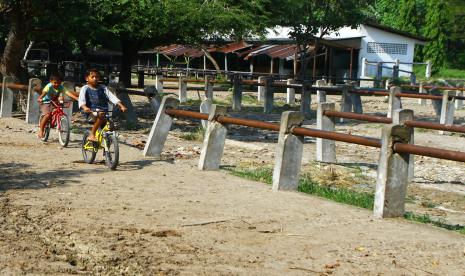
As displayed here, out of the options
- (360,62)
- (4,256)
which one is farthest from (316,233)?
(360,62)

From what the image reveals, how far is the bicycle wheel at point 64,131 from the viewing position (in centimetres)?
1372

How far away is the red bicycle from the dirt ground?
105 centimetres

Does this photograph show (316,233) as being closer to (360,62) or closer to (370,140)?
(370,140)

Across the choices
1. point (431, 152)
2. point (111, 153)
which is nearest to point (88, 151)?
point (111, 153)

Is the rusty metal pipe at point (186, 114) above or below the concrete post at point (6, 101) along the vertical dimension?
above

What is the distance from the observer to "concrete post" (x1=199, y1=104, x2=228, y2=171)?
448 inches

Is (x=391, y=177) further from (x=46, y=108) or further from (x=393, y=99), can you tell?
(x=393, y=99)

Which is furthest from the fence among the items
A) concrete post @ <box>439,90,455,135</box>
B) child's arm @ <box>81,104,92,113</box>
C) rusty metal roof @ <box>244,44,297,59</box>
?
rusty metal roof @ <box>244,44,297,59</box>

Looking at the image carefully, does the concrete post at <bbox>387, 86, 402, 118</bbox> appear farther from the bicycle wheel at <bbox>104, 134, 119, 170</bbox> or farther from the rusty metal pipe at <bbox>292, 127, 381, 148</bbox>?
the rusty metal pipe at <bbox>292, 127, 381, 148</bbox>

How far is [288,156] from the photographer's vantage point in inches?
387

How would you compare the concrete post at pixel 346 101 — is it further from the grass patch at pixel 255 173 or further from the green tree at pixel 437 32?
the green tree at pixel 437 32

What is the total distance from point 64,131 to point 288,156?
5448 millimetres

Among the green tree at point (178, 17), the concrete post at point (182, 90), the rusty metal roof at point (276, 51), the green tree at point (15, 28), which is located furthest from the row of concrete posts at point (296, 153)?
the rusty metal roof at point (276, 51)

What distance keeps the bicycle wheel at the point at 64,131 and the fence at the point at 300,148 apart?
5.90 ft
